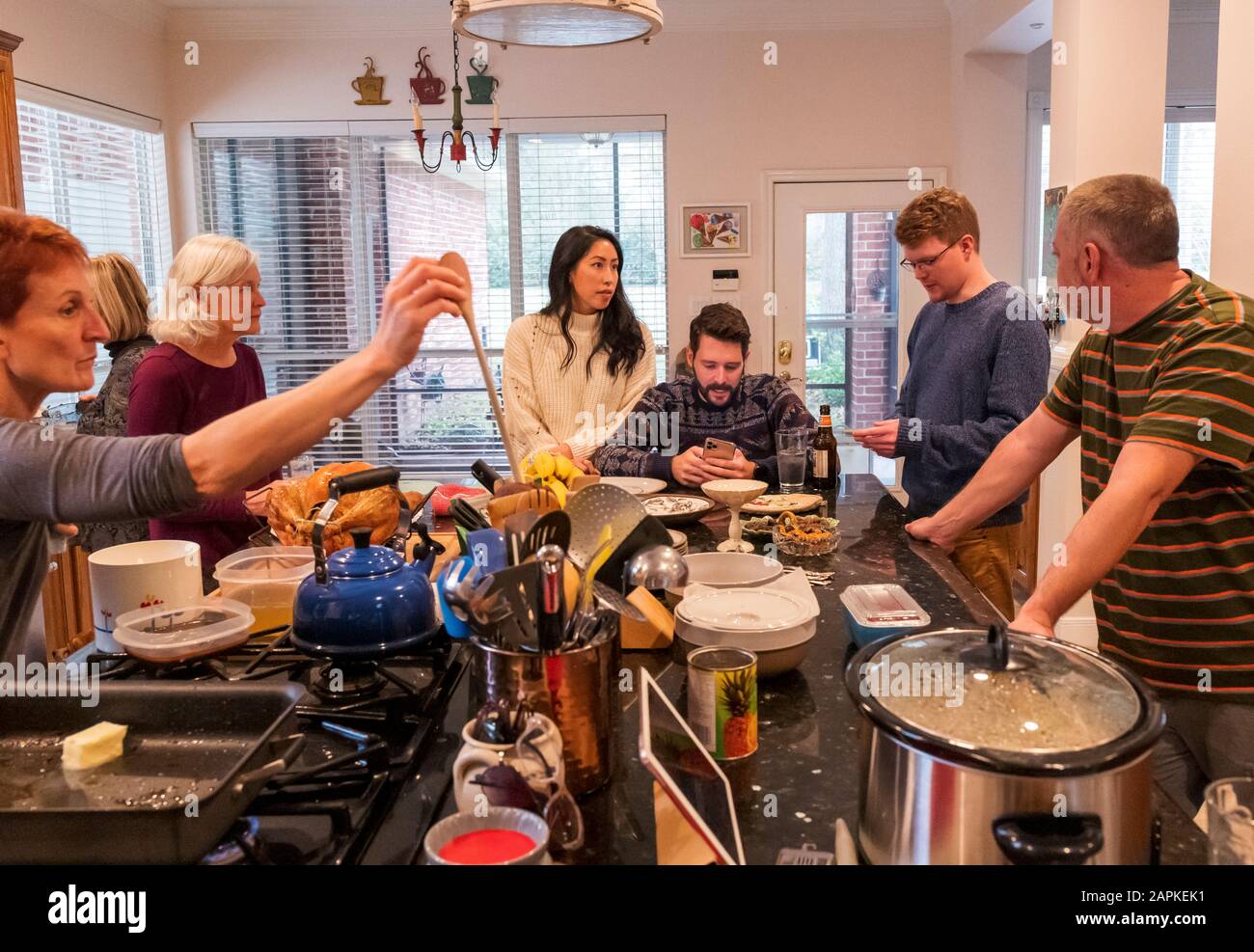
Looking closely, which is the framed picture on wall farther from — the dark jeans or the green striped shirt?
the dark jeans

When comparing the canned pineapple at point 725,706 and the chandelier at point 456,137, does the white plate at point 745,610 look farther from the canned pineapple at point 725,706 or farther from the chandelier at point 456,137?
the chandelier at point 456,137

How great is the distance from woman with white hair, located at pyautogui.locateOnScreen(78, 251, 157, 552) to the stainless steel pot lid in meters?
2.64

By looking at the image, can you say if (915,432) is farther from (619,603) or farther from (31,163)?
→ (31,163)

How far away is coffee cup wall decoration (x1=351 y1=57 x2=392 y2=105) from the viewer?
229 inches

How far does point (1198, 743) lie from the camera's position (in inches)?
73.7

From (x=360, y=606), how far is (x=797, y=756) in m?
0.64

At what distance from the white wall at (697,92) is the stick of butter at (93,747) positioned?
510 centimetres

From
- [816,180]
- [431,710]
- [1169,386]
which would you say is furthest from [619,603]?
[816,180]

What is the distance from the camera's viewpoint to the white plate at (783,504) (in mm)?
2541

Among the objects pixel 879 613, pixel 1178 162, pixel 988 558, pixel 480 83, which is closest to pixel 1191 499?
pixel 879 613

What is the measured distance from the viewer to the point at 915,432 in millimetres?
2771

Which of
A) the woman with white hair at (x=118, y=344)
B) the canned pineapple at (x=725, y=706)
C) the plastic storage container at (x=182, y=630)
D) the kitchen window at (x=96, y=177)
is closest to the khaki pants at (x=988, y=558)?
the canned pineapple at (x=725, y=706)

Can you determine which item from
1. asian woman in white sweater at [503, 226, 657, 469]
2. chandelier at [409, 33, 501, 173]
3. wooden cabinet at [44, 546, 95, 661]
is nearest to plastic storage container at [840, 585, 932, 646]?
asian woman in white sweater at [503, 226, 657, 469]
